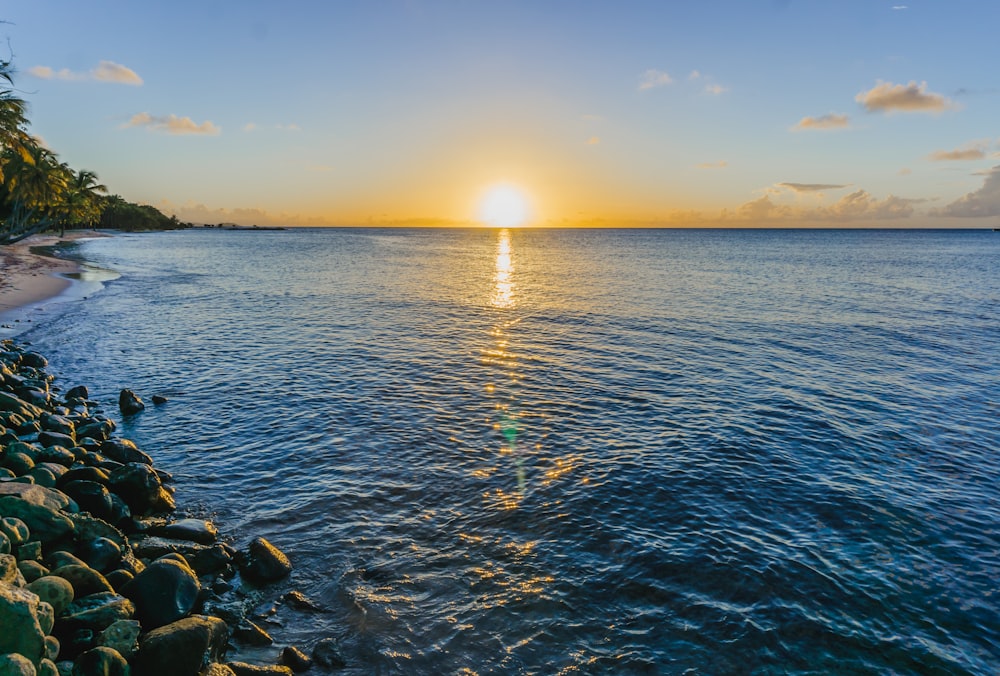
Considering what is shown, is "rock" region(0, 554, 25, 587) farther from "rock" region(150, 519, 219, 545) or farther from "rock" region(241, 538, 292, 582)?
"rock" region(150, 519, 219, 545)

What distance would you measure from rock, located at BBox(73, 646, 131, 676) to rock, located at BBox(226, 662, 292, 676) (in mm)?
1681

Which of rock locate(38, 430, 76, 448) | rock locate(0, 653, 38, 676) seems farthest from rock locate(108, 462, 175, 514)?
rock locate(0, 653, 38, 676)

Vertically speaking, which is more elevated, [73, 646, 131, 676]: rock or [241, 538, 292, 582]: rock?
[73, 646, 131, 676]: rock

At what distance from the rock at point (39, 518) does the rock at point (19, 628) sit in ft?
13.6

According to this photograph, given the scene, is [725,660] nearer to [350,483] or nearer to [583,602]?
[583,602]

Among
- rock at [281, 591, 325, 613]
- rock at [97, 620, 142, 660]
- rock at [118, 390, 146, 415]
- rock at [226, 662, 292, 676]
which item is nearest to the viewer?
rock at [97, 620, 142, 660]

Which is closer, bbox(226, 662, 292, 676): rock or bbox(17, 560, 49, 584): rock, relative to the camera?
bbox(226, 662, 292, 676): rock

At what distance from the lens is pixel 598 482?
58.1 feet

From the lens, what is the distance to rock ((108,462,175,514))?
49.9 ft

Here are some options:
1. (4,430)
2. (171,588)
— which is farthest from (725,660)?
(4,430)

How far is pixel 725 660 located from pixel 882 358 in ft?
103

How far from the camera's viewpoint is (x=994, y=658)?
1082 cm

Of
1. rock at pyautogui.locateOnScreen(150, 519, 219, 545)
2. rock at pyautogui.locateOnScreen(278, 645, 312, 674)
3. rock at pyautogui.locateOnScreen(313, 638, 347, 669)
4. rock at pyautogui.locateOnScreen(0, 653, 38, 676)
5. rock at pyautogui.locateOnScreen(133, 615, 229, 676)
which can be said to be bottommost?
rock at pyautogui.locateOnScreen(313, 638, 347, 669)

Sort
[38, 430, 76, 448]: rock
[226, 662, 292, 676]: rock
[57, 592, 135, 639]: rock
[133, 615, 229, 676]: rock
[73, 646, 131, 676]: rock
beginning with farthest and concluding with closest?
[38, 430, 76, 448]: rock < [226, 662, 292, 676]: rock < [57, 592, 135, 639]: rock < [133, 615, 229, 676]: rock < [73, 646, 131, 676]: rock
